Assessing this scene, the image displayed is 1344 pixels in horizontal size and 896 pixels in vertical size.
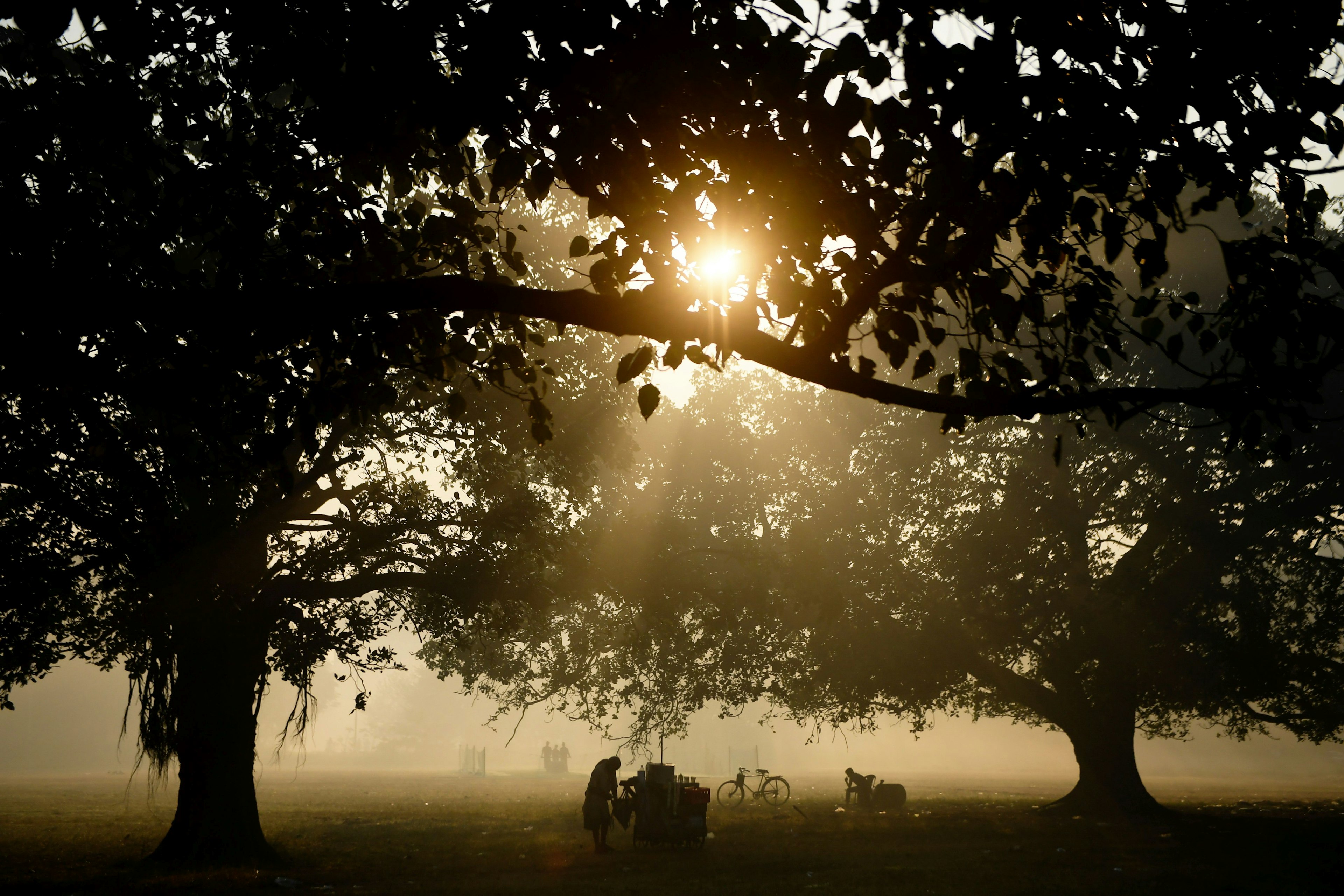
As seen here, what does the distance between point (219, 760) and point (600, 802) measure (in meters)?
6.80

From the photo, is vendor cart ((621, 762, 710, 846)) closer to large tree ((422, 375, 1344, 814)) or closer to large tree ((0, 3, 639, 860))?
large tree ((422, 375, 1344, 814))

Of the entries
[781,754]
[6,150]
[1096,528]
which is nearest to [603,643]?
[1096,528]

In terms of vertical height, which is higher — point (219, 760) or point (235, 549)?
point (235, 549)

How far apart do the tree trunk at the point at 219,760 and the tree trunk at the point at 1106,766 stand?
20.4m

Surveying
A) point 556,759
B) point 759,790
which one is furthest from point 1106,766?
point 556,759

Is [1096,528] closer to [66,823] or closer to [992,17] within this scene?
[992,17]

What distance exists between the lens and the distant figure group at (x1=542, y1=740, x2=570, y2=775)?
71812 mm

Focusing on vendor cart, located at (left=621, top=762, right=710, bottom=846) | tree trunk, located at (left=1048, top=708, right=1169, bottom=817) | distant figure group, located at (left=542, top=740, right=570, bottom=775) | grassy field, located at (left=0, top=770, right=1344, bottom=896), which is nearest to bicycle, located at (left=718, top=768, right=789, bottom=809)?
grassy field, located at (left=0, top=770, right=1344, bottom=896)

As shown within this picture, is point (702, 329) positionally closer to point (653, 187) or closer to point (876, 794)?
point (653, 187)

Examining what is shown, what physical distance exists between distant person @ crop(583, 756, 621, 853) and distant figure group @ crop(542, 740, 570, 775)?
58804 mm

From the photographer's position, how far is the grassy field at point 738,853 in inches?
457

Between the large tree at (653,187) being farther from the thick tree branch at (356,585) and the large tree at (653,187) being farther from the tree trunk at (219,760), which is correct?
the tree trunk at (219,760)

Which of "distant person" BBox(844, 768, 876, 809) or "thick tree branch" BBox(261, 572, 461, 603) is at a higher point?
"thick tree branch" BBox(261, 572, 461, 603)

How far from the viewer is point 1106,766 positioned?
23.7 meters
